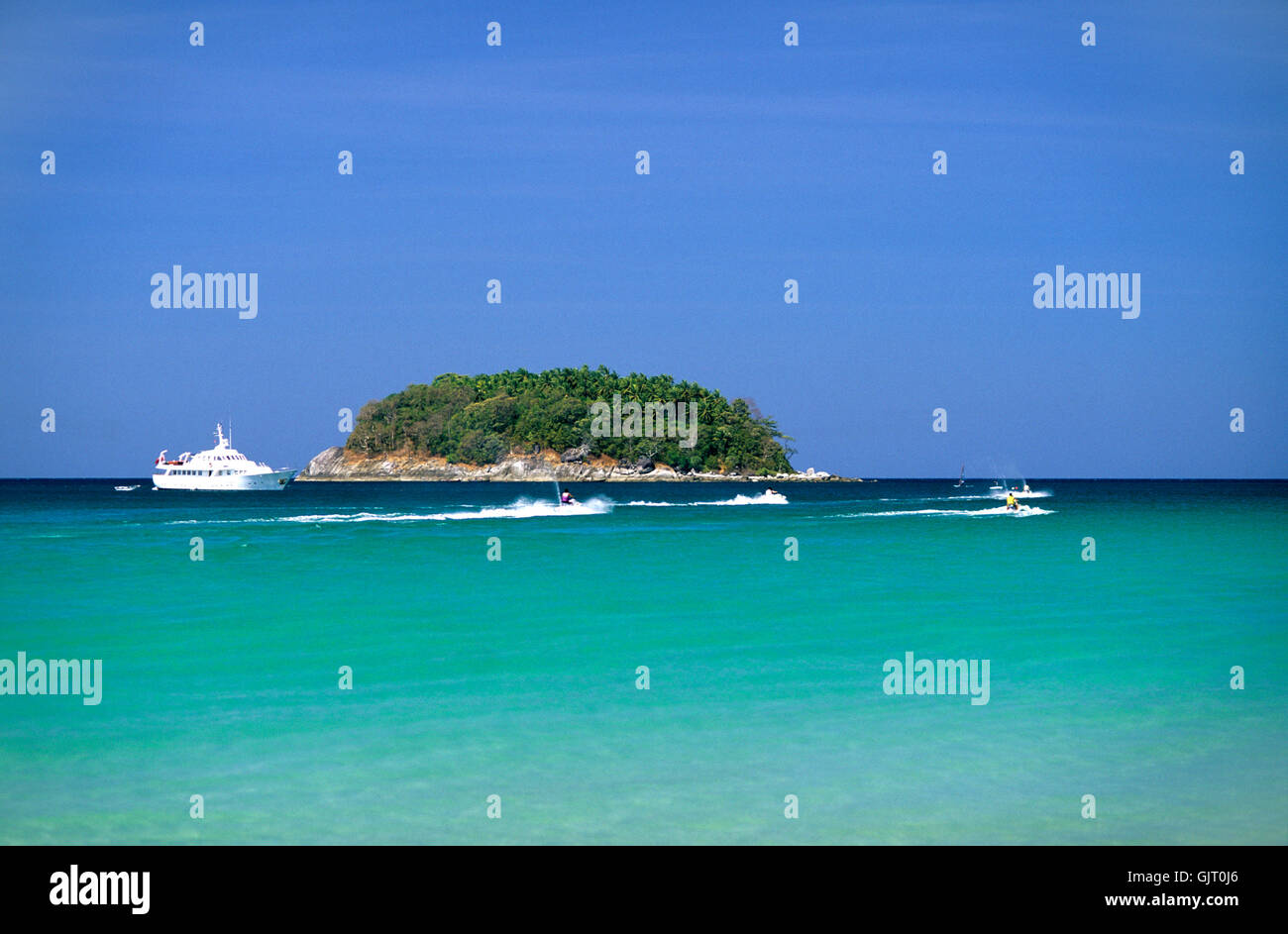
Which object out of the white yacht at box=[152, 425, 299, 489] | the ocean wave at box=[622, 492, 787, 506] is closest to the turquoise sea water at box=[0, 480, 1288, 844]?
the ocean wave at box=[622, 492, 787, 506]

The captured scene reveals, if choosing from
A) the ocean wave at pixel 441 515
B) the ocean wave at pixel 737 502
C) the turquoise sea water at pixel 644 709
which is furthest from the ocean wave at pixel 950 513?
the turquoise sea water at pixel 644 709

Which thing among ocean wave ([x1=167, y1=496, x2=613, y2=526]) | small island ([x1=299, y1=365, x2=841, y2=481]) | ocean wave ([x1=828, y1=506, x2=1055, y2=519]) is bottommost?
ocean wave ([x1=828, y1=506, x2=1055, y2=519])

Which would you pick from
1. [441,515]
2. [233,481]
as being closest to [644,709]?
[441,515]

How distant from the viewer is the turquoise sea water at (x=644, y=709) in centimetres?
1059

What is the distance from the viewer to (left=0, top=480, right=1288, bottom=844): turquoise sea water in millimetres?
10594

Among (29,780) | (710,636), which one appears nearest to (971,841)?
(29,780)

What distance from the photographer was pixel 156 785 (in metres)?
11.6

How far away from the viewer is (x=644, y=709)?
49.7 feet

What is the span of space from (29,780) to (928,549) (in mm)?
38243

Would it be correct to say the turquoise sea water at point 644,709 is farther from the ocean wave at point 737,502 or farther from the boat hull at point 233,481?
the boat hull at point 233,481

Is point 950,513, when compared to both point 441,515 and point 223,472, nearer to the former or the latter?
point 441,515

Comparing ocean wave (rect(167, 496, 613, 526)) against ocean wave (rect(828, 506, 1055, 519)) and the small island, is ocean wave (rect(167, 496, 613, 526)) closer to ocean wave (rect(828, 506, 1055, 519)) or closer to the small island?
ocean wave (rect(828, 506, 1055, 519))
